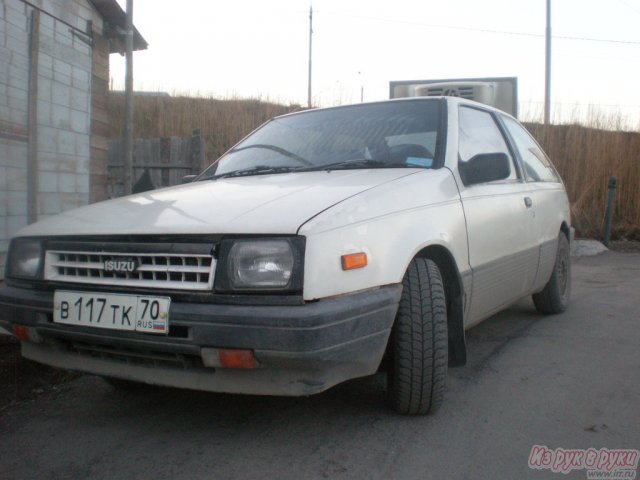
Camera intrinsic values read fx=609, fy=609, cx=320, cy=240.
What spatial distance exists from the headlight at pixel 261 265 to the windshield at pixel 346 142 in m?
1.07

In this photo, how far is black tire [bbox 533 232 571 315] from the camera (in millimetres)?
4734

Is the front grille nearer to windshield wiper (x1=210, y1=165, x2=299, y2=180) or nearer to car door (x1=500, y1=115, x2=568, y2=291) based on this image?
windshield wiper (x1=210, y1=165, x2=299, y2=180)

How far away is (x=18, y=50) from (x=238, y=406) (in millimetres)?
4455

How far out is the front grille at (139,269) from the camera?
2242 mm

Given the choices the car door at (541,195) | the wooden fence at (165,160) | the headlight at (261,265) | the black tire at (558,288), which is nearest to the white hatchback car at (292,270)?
the headlight at (261,265)

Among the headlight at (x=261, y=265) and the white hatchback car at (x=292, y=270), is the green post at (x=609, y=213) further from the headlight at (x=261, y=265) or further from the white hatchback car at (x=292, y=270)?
the headlight at (x=261, y=265)

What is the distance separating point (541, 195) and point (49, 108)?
15.6 ft

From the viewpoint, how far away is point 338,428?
8.57 ft

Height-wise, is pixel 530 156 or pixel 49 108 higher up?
pixel 49 108

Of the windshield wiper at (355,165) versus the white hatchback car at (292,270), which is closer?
the white hatchback car at (292,270)

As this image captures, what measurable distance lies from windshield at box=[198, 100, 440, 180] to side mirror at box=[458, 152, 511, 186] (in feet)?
0.67

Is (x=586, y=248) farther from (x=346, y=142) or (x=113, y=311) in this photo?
(x=113, y=311)

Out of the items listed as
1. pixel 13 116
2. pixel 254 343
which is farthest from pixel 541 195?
pixel 13 116

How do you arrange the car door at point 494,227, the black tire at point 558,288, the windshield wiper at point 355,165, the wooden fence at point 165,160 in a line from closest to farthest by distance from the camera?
the windshield wiper at point 355,165
the car door at point 494,227
the black tire at point 558,288
the wooden fence at point 165,160
